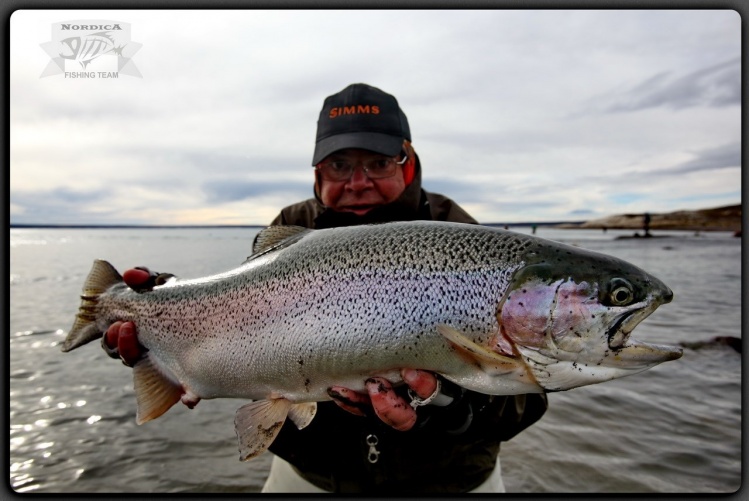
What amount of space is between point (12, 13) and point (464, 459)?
3546 mm

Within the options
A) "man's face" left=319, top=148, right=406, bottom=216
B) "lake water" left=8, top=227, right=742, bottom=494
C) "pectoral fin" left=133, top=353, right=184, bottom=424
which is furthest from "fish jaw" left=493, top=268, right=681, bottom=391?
"lake water" left=8, top=227, right=742, bottom=494

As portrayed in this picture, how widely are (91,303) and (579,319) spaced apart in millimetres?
2435

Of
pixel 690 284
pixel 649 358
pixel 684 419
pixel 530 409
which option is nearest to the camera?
pixel 649 358

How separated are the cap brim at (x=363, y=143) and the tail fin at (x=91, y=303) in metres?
1.33

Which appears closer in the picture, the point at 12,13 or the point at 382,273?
the point at 382,273

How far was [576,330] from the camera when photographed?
1979mm

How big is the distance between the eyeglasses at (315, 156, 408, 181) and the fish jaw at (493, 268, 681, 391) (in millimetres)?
1498

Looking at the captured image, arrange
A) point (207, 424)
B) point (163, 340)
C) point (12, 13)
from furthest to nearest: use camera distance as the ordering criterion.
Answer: point (207, 424) → point (12, 13) → point (163, 340)

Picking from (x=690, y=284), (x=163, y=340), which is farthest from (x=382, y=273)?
(x=690, y=284)

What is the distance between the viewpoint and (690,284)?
15.1 m

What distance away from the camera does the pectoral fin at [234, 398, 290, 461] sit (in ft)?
7.63

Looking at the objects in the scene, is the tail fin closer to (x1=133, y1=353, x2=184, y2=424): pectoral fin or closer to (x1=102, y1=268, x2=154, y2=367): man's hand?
(x1=102, y1=268, x2=154, y2=367): man's hand

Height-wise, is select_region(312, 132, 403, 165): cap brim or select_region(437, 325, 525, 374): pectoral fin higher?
select_region(312, 132, 403, 165): cap brim

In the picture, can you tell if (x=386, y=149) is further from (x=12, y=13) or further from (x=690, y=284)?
(x=690, y=284)
